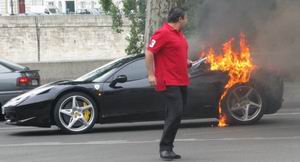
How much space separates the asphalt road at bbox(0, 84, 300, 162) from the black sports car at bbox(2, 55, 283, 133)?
25 cm

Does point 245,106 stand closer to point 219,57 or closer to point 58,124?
point 219,57

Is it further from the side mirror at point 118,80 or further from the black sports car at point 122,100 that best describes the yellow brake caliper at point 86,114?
the side mirror at point 118,80

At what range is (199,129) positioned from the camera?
36.4ft

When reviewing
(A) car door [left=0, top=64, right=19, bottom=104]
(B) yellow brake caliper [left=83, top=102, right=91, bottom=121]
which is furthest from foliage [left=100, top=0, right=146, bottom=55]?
(B) yellow brake caliper [left=83, top=102, right=91, bottom=121]

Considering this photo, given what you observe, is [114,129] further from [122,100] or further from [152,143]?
[152,143]

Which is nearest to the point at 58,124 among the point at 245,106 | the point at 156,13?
the point at 245,106

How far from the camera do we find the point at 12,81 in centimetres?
1410

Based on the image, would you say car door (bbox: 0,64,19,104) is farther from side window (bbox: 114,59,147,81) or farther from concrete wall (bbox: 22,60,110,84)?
concrete wall (bbox: 22,60,110,84)

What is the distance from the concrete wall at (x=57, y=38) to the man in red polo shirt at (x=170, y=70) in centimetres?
4005

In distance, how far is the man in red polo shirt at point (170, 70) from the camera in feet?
26.2

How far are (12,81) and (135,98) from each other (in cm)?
399

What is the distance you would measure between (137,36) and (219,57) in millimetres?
9368

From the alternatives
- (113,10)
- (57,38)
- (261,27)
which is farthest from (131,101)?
(57,38)

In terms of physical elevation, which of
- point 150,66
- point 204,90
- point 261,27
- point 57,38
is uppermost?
point 57,38
